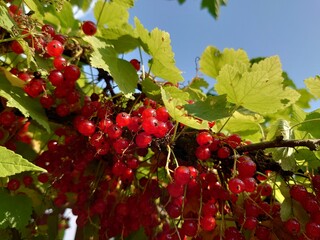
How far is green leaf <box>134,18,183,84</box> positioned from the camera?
1.07 metres

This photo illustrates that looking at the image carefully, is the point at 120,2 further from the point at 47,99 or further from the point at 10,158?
the point at 10,158

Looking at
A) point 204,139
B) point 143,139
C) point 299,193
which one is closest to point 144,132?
point 143,139

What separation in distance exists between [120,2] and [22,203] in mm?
689

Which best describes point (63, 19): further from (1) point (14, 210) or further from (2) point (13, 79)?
(1) point (14, 210)

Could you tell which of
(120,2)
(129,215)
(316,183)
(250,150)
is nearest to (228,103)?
(250,150)

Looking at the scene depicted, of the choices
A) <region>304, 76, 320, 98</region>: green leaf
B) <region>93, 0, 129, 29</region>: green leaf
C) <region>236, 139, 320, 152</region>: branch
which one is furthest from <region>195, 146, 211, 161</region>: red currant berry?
<region>93, 0, 129, 29</region>: green leaf

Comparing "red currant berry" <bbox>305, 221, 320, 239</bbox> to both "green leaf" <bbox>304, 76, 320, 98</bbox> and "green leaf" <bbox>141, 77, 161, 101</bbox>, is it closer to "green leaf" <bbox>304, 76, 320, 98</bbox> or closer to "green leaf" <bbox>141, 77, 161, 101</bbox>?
"green leaf" <bbox>304, 76, 320, 98</bbox>

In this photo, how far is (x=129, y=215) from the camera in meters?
1.13

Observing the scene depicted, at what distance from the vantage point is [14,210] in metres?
1.06

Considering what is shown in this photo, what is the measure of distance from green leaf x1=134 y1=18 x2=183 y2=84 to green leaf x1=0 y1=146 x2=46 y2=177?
1.61 feet

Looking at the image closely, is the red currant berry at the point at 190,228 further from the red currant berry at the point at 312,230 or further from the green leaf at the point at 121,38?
the green leaf at the point at 121,38

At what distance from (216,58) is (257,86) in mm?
548

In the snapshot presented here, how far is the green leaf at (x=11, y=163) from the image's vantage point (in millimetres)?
750

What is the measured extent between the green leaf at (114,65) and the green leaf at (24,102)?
0.64ft
